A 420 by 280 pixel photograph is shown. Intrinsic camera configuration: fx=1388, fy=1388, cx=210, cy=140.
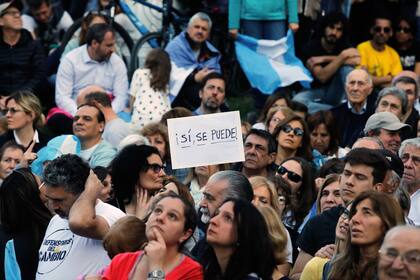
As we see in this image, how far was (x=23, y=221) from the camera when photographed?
10.1 m

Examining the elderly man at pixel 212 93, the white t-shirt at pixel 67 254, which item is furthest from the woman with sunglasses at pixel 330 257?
the elderly man at pixel 212 93

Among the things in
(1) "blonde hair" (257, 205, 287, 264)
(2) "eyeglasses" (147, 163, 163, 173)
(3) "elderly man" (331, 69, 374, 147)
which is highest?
(1) "blonde hair" (257, 205, 287, 264)

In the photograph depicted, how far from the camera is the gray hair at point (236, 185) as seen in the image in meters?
9.72

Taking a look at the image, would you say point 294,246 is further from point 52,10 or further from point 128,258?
point 52,10

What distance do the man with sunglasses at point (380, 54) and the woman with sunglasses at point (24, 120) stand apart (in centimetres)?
464

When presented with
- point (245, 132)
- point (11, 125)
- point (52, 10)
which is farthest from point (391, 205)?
point (52, 10)

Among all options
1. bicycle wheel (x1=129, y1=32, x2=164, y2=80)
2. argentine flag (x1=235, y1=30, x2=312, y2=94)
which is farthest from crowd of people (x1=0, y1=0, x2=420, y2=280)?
bicycle wheel (x1=129, y1=32, x2=164, y2=80)

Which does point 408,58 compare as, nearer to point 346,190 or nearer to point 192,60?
point 192,60

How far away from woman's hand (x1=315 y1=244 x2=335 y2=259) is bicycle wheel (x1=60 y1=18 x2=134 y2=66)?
880 cm

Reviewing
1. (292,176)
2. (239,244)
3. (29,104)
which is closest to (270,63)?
(29,104)

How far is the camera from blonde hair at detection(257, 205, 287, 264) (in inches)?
343

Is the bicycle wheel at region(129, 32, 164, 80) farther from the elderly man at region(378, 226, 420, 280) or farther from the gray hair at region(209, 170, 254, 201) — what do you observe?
the elderly man at region(378, 226, 420, 280)

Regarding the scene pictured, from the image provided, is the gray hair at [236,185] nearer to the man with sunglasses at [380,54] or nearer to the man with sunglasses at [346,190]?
the man with sunglasses at [346,190]

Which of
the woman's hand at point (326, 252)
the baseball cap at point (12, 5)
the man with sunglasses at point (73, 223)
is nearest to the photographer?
the woman's hand at point (326, 252)
